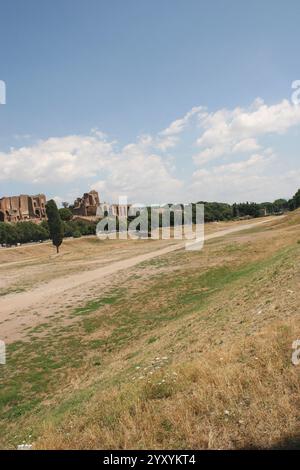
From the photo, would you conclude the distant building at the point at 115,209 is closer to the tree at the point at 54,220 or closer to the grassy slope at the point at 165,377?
the tree at the point at 54,220

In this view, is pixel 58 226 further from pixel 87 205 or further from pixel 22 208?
pixel 87 205

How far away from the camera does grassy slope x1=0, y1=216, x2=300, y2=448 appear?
18.8 ft

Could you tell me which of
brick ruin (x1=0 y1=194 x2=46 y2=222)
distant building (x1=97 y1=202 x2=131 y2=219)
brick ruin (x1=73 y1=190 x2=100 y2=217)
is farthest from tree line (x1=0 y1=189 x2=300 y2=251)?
distant building (x1=97 y1=202 x2=131 y2=219)

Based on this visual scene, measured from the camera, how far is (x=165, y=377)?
25.2ft

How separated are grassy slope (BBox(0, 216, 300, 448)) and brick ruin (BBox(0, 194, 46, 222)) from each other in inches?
5033

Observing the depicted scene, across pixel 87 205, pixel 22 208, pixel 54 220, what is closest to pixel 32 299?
pixel 54 220

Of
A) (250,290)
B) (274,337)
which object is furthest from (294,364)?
(250,290)

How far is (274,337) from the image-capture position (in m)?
8.05

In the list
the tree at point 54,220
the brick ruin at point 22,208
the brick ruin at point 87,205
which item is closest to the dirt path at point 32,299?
the tree at point 54,220

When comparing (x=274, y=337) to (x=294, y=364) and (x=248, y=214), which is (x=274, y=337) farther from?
(x=248, y=214)

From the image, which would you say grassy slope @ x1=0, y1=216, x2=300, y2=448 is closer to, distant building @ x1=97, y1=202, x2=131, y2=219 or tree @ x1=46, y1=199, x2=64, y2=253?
tree @ x1=46, y1=199, x2=64, y2=253

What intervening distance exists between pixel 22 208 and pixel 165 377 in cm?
15024

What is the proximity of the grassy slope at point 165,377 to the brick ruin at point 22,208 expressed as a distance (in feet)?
419
